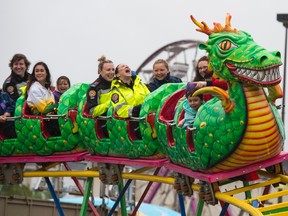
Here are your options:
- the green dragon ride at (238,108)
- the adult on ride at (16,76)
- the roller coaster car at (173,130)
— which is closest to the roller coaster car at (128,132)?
the roller coaster car at (173,130)

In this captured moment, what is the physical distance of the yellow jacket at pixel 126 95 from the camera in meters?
15.4

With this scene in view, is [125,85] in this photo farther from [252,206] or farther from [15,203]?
[15,203]

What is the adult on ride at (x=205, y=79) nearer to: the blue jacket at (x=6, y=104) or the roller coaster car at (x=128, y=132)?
the roller coaster car at (x=128, y=132)

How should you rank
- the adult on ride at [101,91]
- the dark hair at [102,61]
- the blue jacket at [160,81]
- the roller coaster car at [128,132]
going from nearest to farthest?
the roller coaster car at [128,132], the adult on ride at [101,91], the blue jacket at [160,81], the dark hair at [102,61]

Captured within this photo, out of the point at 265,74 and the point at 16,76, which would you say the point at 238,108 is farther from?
the point at 16,76

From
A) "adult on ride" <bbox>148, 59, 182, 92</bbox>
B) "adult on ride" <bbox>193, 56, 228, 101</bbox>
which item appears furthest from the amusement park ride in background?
"adult on ride" <bbox>148, 59, 182, 92</bbox>

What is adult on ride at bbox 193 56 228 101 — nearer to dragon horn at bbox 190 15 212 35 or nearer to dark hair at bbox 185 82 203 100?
dark hair at bbox 185 82 203 100

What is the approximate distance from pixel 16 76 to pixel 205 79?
436 cm

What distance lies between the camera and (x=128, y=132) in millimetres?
15180

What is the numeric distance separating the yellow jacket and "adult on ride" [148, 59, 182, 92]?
0.29m

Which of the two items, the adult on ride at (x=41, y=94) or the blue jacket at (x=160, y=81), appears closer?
the blue jacket at (x=160, y=81)

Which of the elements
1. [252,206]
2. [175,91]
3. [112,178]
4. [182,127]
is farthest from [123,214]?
[252,206]

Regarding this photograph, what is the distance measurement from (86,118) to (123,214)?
211cm

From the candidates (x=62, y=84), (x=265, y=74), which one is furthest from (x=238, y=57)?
(x=62, y=84)
